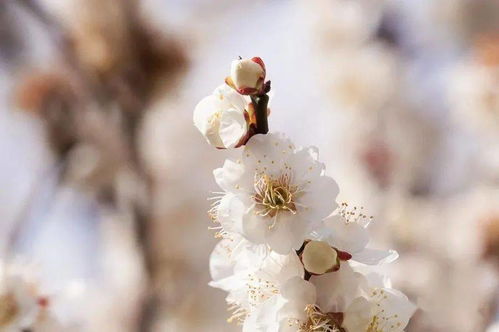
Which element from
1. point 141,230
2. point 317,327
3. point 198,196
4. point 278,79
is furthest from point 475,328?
point 198,196

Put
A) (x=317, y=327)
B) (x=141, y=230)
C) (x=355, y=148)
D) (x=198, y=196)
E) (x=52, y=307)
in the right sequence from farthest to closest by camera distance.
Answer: (x=198, y=196) → (x=355, y=148) → (x=141, y=230) → (x=52, y=307) → (x=317, y=327)

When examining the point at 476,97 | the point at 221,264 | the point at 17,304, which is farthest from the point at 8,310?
the point at 476,97

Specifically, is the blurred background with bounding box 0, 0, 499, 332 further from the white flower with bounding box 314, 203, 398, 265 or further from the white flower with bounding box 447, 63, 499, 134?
the white flower with bounding box 314, 203, 398, 265

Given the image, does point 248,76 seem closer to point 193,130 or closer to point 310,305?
Result: point 310,305

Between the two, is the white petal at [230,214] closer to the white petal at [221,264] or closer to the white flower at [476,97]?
the white petal at [221,264]

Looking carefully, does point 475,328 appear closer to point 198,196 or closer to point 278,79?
point 278,79

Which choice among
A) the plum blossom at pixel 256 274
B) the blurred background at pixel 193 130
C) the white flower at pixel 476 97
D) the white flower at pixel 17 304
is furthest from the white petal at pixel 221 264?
the white flower at pixel 476 97
